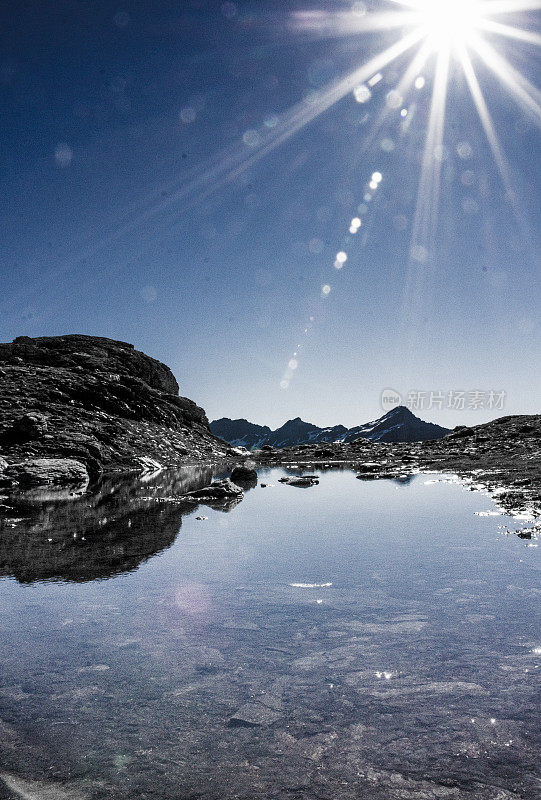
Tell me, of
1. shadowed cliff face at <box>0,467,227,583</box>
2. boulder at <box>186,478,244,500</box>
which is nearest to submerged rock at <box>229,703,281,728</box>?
shadowed cliff face at <box>0,467,227,583</box>

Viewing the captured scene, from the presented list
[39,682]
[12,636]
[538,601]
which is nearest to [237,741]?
[39,682]

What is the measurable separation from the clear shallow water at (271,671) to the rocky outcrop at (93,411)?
23.3 m

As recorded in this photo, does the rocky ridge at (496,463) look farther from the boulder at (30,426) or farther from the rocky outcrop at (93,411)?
the boulder at (30,426)

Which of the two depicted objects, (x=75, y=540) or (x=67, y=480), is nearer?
(x=75, y=540)

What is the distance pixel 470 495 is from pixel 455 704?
702 inches

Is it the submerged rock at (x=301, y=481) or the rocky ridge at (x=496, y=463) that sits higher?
the rocky ridge at (x=496, y=463)

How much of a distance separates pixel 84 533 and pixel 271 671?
10167 mm

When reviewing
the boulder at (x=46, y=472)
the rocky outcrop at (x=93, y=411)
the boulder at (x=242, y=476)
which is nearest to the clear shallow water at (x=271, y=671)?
the boulder at (x=46, y=472)

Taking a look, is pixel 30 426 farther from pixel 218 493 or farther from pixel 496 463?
pixel 496 463

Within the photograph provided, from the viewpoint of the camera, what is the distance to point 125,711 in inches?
185

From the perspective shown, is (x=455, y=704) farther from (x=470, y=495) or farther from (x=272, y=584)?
(x=470, y=495)

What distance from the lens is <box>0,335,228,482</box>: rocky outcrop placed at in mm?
39250

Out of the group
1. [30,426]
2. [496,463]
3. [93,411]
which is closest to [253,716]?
[496,463]

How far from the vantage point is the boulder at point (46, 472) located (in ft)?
89.8
